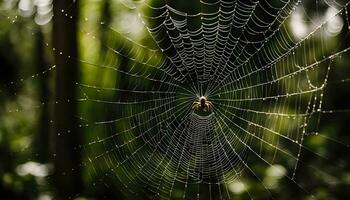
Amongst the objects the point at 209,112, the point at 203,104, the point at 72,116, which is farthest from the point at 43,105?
the point at 203,104

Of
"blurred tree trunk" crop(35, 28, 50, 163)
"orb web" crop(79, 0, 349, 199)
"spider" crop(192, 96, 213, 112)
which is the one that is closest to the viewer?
"spider" crop(192, 96, 213, 112)

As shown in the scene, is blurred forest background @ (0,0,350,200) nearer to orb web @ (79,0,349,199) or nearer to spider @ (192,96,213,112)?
orb web @ (79,0,349,199)

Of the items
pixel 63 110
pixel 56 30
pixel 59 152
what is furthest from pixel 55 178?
pixel 56 30

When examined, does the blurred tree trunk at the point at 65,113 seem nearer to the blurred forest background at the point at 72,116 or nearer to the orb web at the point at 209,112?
the blurred forest background at the point at 72,116

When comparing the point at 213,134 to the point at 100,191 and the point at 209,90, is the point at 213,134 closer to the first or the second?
the point at 209,90

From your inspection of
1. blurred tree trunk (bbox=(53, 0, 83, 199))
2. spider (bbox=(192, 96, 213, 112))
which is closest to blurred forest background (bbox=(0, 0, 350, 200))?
blurred tree trunk (bbox=(53, 0, 83, 199))
